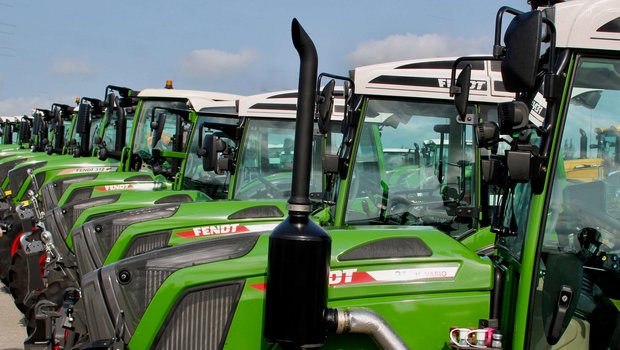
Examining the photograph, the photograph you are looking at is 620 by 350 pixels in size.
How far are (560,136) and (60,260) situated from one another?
5.01 metres

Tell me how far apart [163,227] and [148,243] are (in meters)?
0.18

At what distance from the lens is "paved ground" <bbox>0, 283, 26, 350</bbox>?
22.0 ft

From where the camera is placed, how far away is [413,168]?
5.01 m

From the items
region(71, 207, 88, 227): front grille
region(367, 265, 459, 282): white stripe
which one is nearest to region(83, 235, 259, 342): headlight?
region(367, 265, 459, 282): white stripe

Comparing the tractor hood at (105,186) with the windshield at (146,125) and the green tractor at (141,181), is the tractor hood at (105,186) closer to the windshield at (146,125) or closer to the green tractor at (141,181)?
the green tractor at (141,181)

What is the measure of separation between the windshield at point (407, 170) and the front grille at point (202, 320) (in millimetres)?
2115

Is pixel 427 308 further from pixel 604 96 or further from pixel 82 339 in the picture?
pixel 82 339

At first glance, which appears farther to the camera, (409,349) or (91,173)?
(91,173)

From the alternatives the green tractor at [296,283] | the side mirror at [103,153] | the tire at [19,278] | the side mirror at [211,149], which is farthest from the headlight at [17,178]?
the green tractor at [296,283]

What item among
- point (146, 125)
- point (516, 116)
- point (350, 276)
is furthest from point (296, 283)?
point (146, 125)

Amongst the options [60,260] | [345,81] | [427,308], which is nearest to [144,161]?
[60,260]

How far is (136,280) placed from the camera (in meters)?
3.38

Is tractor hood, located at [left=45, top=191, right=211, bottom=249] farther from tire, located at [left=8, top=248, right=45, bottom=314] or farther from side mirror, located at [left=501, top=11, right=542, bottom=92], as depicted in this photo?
side mirror, located at [left=501, top=11, right=542, bottom=92]

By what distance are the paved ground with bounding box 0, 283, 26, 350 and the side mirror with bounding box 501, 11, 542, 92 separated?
5.64 metres
